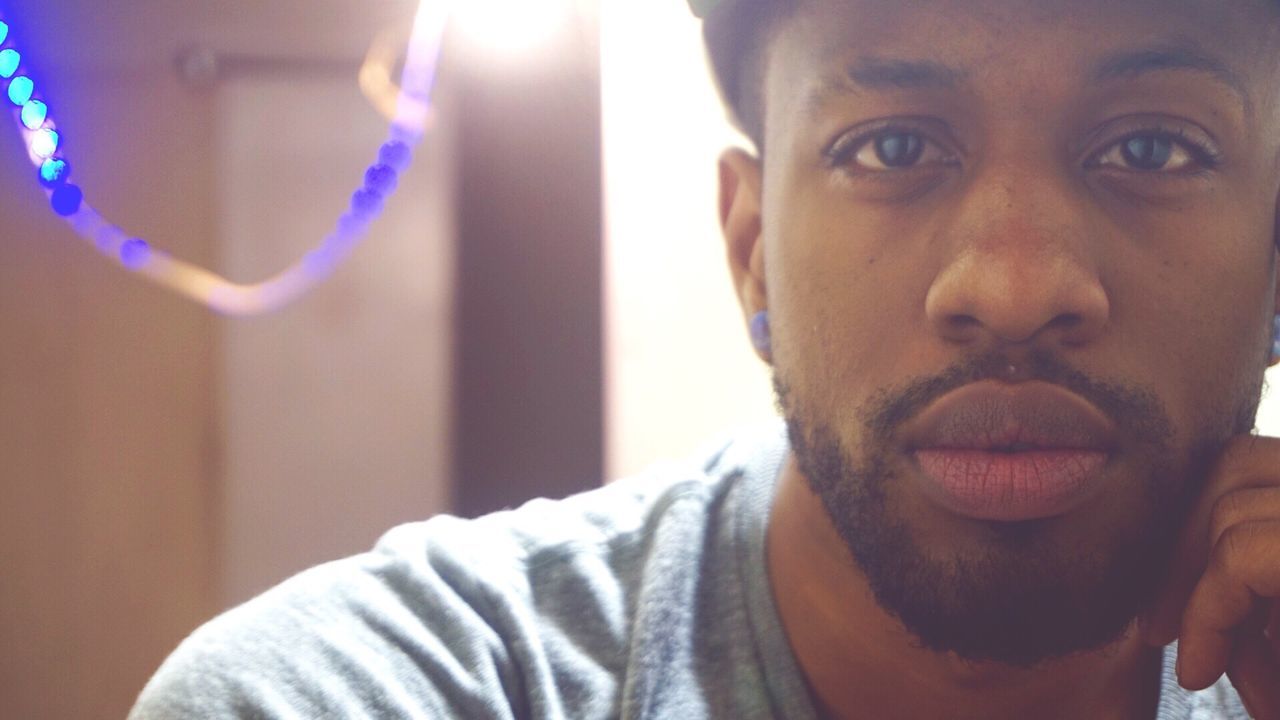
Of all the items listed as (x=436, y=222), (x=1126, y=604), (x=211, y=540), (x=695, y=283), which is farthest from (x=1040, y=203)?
(x=211, y=540)

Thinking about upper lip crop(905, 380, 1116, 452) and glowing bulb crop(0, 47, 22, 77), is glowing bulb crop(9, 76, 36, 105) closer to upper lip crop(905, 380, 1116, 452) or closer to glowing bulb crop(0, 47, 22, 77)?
glowing bulb crop(0, 47, 22, 77)

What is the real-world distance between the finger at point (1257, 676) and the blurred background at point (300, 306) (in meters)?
0.86

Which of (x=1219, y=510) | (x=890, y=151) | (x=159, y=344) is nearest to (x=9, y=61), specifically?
(x=159, y=344)

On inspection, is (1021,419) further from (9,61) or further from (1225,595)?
(9,61)

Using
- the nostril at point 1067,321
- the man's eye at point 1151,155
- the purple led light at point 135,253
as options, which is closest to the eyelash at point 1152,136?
the man's eye at point 1151,155

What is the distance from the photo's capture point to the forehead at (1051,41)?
2.91 feet

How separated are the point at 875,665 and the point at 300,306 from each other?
2.96 feet

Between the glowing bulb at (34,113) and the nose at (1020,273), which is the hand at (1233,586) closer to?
the nose at (1020,273)

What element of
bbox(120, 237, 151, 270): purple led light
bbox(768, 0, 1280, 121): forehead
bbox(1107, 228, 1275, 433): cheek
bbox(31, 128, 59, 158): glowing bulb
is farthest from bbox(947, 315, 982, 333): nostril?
bbox(31, 128, 59, 158): glowing bulb

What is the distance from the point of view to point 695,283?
63.4 inches

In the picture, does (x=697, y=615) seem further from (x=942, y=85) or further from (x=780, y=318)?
(x=942, y=85)

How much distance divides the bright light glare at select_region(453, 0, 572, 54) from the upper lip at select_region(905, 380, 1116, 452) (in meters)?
0.91

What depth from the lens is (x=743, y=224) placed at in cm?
120

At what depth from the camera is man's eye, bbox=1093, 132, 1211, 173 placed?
92 cm
